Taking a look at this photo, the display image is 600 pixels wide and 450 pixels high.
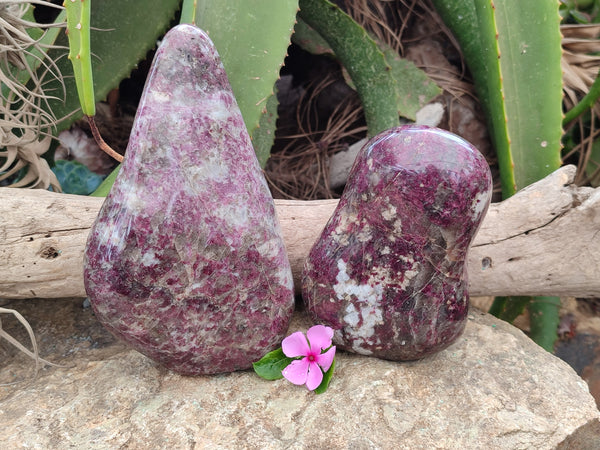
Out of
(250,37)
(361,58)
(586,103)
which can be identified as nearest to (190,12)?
(250,37)

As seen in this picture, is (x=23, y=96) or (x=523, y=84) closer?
(x=23, y=96)

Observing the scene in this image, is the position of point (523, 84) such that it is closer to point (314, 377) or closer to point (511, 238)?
point (511, 238)

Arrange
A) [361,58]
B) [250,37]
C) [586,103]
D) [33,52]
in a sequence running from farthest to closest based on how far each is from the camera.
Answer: [586,103] → [361,58] → [33,52] → [250,37]

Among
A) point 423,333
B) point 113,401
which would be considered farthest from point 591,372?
point 113,401

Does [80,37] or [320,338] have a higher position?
[80,37]

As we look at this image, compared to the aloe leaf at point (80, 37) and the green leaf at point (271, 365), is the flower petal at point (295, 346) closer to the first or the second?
the green leaf at point (271, 365)

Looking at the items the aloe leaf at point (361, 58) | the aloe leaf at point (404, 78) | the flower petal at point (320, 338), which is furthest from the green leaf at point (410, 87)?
the flower petal at point (320, 338)

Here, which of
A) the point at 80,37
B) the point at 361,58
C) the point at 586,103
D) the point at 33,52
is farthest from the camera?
the point at 586,103

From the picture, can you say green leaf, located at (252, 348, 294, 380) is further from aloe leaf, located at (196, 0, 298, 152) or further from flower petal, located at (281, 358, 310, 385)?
aloe leaf, located at (196, 0, 298, 152)
